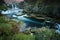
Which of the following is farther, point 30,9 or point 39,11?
point 30,9

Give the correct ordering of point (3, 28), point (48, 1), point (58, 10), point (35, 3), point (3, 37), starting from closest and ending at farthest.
→ point (3, 37) → point (3, 28) → point (58, 10) → point (48, 1) → point (35, 3)

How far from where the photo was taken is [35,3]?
17.5 meters

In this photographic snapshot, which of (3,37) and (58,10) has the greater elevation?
(3,37)

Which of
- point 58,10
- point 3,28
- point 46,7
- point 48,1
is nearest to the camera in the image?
point 3,28

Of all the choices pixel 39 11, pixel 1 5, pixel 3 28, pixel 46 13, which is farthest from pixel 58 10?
pixel 3 28

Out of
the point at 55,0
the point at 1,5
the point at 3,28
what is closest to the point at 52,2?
the point at 55,0

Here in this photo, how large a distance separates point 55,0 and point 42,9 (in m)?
1.58

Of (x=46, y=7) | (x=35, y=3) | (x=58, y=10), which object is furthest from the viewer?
(x=35, y=3)

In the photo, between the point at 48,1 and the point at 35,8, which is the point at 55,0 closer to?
the point at 48,1

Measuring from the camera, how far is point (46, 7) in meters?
15.1

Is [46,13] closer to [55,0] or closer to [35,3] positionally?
[55,0]

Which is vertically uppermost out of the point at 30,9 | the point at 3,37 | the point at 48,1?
the point at 3,37

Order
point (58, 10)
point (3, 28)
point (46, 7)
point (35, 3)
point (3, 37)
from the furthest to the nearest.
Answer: point (35, 3), point (46, 7), point (58, 10), point (3, 28), point (3, 37)

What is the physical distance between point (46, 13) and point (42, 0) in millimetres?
2428
